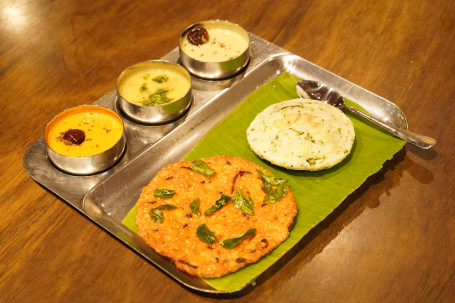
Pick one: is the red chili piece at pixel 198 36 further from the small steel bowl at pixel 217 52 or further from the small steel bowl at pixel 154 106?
the small steel bowl at pixel 154 106

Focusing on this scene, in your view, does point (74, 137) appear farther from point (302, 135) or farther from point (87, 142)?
point (302, 135)

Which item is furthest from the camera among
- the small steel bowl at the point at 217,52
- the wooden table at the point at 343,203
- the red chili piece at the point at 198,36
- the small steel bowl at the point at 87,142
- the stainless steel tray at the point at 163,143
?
the red chili piece at the point at 198,36

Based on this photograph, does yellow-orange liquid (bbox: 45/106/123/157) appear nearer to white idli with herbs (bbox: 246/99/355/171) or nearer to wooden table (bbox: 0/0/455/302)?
wooden table (bbox: 0/0/455/302)

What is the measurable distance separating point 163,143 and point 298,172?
851 mm

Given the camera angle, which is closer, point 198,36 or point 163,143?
point 163,143

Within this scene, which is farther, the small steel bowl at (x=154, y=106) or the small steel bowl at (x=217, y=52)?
the small steel bowl at (x=217, y=52)

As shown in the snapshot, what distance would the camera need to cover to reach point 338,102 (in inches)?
131

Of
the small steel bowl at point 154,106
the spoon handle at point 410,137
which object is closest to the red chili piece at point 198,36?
the small steel bowl at point 154,106

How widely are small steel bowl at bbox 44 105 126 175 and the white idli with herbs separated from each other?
82cm

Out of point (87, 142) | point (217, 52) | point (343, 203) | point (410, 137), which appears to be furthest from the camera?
point (217, 52)

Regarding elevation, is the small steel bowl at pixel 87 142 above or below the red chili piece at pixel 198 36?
below

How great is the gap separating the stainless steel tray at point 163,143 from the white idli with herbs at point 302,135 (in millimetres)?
350

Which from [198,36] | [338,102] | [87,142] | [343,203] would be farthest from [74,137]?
[338,102]

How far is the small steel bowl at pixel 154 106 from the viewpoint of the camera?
122 inches
